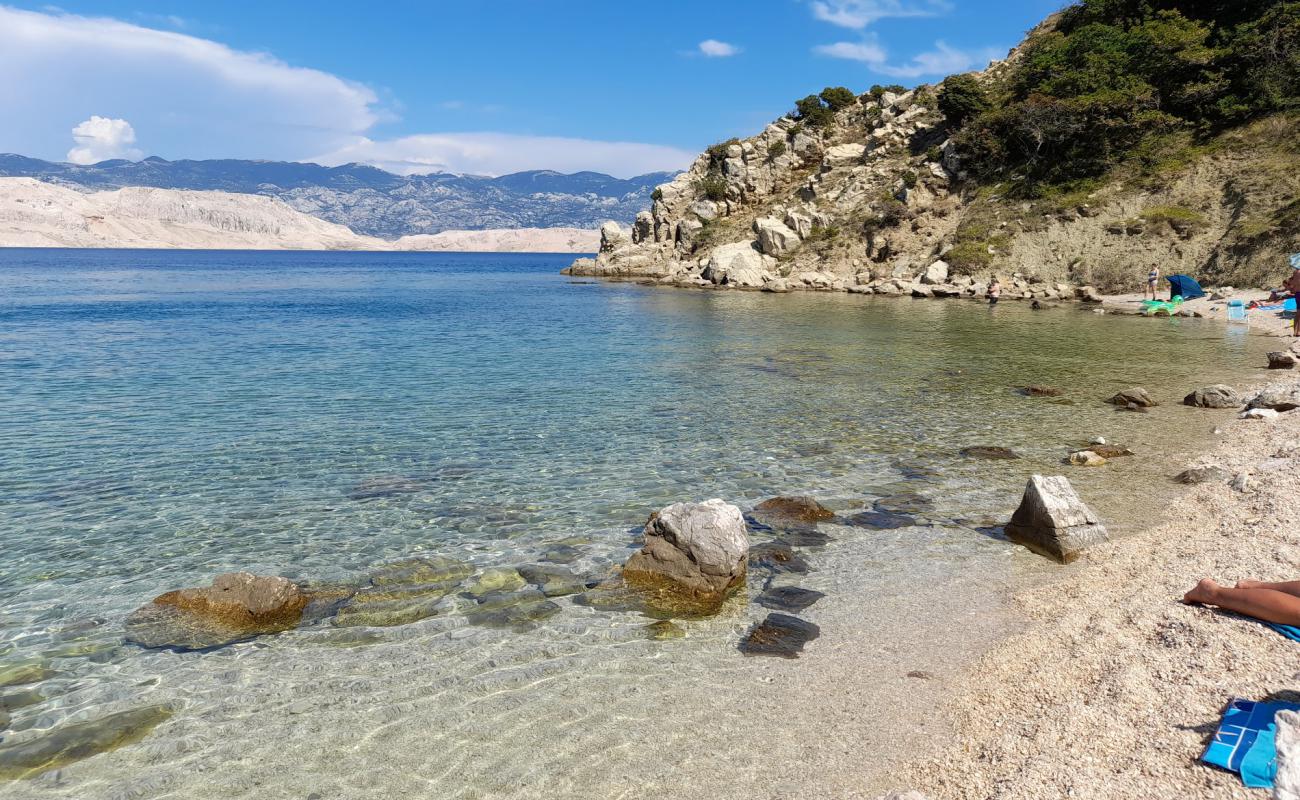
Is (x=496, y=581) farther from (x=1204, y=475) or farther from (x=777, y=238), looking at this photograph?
(x=777, y=238)

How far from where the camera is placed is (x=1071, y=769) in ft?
16.2

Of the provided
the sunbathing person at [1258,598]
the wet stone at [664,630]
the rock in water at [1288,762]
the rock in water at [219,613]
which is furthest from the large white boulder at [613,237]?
the rock in water at [1288,762]

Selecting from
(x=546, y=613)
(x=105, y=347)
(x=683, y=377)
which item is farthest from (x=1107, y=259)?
(x=105, y=347)

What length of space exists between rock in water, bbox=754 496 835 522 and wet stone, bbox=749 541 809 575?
3.77 ft

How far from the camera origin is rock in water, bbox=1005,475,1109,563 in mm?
9719

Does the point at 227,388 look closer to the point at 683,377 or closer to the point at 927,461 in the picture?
the point at 683,377

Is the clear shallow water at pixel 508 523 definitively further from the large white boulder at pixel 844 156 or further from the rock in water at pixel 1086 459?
the large white boulder at pixel 844 156

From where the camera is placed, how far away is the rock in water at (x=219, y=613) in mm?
7922

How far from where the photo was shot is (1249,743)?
15.5ft

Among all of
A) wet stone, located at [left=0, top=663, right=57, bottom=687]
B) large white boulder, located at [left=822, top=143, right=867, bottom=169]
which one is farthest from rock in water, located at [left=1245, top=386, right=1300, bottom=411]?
large white boulder, located at [left=822, top=143, right=867, bottom=169]

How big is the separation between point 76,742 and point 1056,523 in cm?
1116

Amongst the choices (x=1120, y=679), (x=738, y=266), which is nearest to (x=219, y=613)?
(x=1120, y=679)

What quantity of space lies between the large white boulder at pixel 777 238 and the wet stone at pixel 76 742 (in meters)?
70.8

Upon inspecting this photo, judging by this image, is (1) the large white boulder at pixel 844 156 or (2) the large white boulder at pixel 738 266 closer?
(2) the large white boulder at pixel 738 266
